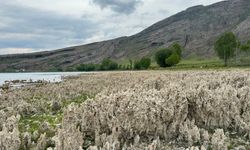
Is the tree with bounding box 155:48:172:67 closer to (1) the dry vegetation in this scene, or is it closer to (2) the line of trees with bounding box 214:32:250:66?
(2) the line of trees with bounding box 214:32:250:66

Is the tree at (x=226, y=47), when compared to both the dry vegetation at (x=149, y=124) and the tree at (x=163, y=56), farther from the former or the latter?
the dry vegetation at (x=149, y=124)

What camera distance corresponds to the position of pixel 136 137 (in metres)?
11.7

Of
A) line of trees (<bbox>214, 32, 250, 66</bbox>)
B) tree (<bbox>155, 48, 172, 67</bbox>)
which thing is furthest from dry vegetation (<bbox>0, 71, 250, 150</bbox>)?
tree (<bbox>155, 48, 172, 67</bbox>)

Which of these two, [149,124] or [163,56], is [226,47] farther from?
[149,124]

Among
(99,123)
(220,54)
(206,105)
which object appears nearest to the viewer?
(99,123)

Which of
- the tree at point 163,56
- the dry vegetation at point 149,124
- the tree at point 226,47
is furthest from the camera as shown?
the tree at point 163,56

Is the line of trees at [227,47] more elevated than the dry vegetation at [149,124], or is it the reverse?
the line of trees at [227,47]

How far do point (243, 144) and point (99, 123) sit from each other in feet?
15.6

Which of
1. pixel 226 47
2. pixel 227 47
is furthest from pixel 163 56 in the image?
pixel 227 47

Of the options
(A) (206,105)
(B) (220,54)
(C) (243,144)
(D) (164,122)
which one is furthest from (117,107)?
(B) (220,54)

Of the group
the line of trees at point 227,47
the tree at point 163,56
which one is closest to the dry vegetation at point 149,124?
the line of trees at point 227,47

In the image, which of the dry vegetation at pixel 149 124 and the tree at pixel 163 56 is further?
the tree at pixel 163 56

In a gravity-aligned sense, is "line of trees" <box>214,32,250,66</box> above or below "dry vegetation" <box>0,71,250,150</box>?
above

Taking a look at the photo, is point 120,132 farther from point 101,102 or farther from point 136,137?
point 101,102
